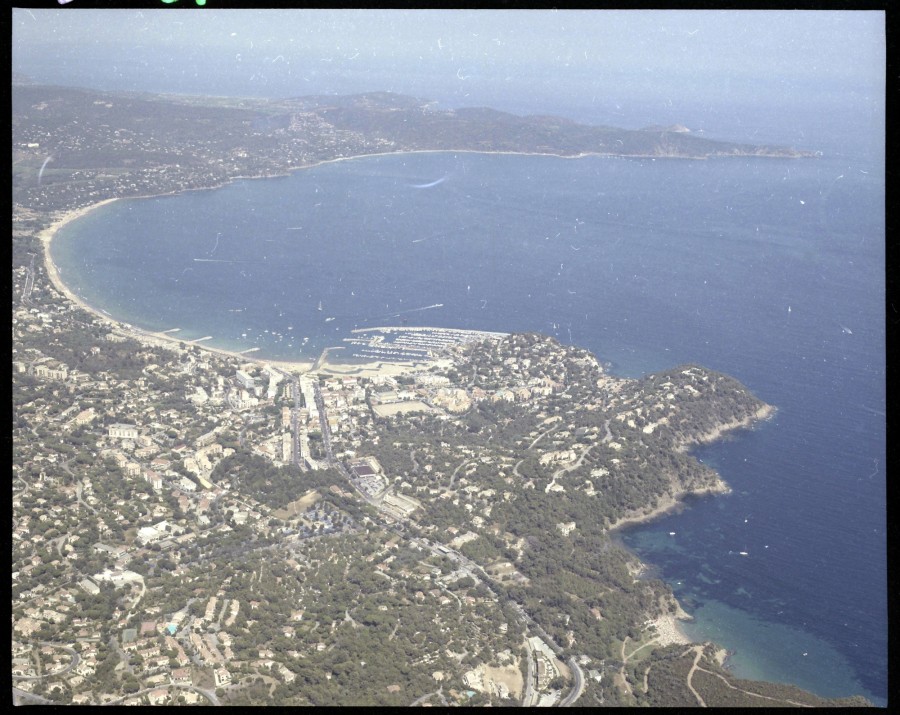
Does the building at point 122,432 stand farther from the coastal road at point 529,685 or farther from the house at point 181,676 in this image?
the coastal road at point 529,685

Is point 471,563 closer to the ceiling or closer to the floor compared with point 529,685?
closer to the ceiling

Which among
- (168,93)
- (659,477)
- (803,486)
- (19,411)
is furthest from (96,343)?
(168,93)

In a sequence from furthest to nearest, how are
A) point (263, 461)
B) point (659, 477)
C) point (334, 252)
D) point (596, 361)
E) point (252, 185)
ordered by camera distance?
point (252, 185)
point (334, 252)
point (596, 361)
point (659, 477)
point (263, 461)

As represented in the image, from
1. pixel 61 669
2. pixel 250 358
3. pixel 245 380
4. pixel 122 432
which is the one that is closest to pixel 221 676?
pixel 61 669

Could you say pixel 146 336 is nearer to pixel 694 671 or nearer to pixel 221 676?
pixel 221 676

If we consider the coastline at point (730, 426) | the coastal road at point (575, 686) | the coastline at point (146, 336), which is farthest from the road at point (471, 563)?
the coastline at point (146, 336)

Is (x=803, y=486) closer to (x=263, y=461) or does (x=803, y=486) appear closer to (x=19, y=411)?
(x=263, y=461)

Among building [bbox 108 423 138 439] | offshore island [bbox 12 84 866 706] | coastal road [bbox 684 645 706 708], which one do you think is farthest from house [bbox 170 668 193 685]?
building [bbox 108 423 138 439]
